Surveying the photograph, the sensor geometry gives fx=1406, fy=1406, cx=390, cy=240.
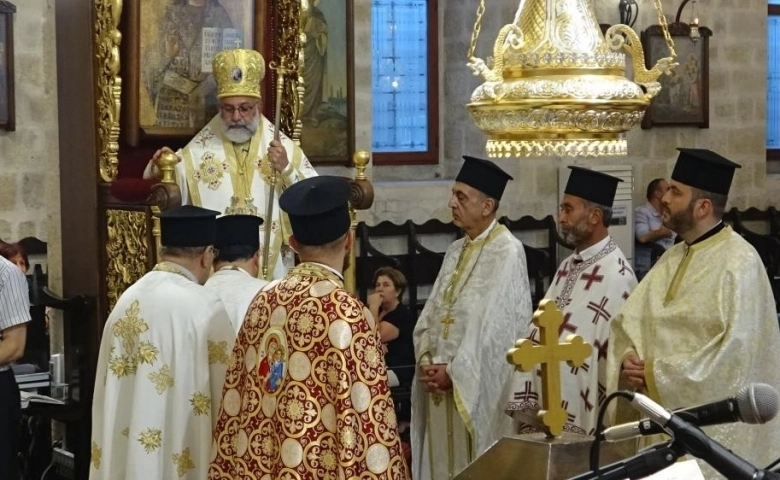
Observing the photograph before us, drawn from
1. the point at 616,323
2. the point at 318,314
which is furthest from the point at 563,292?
the point at 318,314

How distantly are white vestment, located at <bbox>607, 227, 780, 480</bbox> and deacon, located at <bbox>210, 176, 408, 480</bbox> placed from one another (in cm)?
137

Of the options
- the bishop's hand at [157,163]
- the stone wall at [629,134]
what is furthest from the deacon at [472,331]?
the stone wall at [629,134]

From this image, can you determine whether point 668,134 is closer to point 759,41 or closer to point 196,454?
point 759,41

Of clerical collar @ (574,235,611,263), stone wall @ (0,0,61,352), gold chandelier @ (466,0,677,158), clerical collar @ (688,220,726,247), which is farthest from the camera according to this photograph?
stone wall @ (0,0,61,352)

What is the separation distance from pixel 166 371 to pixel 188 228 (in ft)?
1.65

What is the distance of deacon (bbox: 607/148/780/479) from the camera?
15.9 ft

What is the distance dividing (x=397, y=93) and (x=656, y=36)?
2379mm

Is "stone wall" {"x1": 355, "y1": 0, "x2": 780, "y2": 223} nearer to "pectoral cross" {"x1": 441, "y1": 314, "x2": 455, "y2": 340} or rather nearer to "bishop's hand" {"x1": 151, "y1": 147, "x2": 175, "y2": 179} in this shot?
"bishop's hand" {"x1": 151, "y1": 147, "x2": 175, "y2": 179}

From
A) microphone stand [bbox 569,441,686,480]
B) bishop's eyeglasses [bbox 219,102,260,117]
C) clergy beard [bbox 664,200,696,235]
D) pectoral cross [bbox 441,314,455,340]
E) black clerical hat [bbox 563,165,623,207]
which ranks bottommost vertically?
pectoral cross [bbox 441,314,455,340]

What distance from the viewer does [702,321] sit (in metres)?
4.93

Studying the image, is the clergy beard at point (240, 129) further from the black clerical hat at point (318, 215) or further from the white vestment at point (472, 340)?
the black clerical hat at point (318, 215)

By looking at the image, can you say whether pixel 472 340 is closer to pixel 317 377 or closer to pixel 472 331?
pixel 472 331

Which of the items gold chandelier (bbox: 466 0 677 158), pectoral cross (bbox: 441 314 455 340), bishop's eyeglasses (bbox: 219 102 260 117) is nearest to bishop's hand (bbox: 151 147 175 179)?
bishop's eyeglasses (bbox: 219 102 260 117)

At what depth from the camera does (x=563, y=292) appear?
5.82 m
